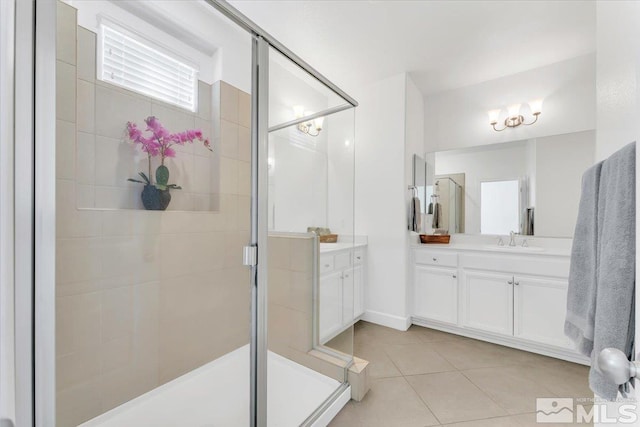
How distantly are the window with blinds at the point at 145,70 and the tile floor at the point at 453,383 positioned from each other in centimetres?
193

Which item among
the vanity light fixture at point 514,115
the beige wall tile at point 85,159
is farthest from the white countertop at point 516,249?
the beige wall tile at point 85,159

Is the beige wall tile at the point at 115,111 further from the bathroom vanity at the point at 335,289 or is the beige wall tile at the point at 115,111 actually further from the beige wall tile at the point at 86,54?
the bathroom vanity at the point at 335,289

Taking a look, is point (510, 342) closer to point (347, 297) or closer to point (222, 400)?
point (347, 297)

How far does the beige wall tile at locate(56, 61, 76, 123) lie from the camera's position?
86cm

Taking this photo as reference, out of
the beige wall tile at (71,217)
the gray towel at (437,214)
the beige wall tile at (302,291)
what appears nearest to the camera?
the beige wall tile at (71,217)

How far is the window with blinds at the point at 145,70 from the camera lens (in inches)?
42.1

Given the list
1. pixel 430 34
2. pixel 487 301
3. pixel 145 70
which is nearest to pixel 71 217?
pixel 145 70

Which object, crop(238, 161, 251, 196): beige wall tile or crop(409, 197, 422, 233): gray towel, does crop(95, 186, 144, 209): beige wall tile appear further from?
crop(409, 197, 422, 233): gray towel

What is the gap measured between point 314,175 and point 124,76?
135cm

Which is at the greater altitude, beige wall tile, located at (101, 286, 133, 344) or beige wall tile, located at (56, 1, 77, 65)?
beige wall tile, located at (56, 1, 77, 65)

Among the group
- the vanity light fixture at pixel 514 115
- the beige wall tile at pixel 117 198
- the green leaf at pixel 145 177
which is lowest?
the beige wall tile at pixel 117 198

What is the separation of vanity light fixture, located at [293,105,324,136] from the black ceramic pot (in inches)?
42.7

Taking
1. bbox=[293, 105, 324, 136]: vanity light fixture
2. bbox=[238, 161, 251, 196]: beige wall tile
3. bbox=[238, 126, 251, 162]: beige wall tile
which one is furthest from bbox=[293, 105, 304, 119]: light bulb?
bbox=[238, 161, 251, 196]: beige wall tile

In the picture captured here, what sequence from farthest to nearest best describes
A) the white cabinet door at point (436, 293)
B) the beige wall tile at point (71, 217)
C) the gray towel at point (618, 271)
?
1. the white cabinet door at point (436, 293)
2. the beige wall tile at point (71, 217)
3. the gray towel at point (618, 271)
